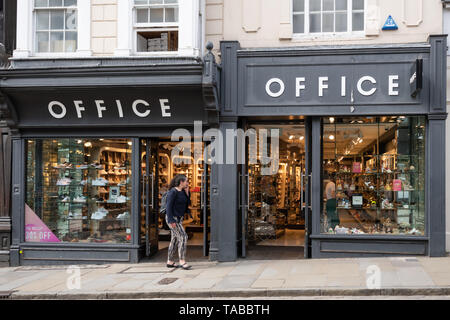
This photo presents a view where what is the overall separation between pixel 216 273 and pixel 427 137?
5.28 m

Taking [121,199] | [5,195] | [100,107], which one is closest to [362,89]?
[100,107]

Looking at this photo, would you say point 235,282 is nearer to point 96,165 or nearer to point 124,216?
point 124,216

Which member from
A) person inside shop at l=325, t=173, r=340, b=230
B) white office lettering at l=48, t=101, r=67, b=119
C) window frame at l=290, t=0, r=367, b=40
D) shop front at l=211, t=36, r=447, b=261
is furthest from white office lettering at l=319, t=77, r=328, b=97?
white office lettering at l=48, t=101, r=67, b=119

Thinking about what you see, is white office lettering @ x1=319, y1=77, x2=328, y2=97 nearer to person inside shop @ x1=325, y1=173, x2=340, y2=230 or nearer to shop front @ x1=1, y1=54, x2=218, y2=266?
person inside shop @ x1=325, y1=173, x2=340, y2=230

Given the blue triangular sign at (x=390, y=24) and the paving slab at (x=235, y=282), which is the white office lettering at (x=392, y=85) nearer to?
the blue triangular sign at (x=390, y=24)

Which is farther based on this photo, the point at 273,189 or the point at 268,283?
the point at 273,189

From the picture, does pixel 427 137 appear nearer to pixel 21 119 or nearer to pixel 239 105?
pixel 239 105

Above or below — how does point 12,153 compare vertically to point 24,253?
above

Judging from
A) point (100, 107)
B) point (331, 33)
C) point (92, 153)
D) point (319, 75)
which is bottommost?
point (92, 153)

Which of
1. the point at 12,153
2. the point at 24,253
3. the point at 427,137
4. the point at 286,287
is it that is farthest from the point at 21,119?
the point at 427,137

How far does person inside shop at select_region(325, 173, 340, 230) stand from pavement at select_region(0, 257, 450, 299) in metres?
0.97

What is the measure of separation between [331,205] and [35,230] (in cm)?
690

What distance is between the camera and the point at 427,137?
431 inches

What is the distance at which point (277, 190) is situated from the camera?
49.3 feet
